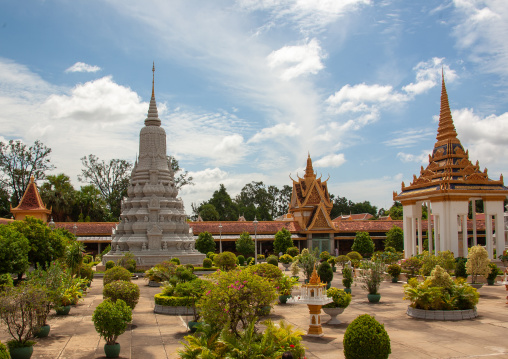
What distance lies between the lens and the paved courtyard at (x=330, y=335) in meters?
11.6

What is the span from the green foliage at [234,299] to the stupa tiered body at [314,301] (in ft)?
9.38

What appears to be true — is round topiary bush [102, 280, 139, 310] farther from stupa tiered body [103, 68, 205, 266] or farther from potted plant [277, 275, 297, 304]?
stupa tiered body [103, 68, 205, 266]

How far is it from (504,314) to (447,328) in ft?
11.3

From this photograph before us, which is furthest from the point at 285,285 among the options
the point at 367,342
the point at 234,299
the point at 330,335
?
the point at 367,342

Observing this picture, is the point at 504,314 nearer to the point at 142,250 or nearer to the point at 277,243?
the point at 142,250

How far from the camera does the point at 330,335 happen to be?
44.1ft

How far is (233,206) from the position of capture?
8175 centimetres

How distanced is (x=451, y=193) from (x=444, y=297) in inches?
639

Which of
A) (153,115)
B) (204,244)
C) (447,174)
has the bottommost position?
(204,244)

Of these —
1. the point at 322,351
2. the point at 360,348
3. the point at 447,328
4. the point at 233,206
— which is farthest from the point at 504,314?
the point at 233,206

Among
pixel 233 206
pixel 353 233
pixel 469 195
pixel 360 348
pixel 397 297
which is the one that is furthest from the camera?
pixel 233 206

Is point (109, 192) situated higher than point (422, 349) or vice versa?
point (109, 192)

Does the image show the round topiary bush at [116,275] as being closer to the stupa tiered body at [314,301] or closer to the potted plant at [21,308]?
the potted plant at [21,308]

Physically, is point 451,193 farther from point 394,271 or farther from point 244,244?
point 244,244
